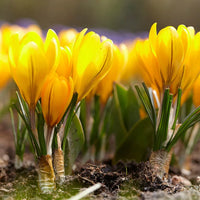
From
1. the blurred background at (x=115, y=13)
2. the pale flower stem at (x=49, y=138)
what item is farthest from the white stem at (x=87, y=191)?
the blurred background at (x=115, y=13)

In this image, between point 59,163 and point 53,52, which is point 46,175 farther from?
point 53,52

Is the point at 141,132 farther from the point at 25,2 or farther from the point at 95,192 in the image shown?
the point at 25,2

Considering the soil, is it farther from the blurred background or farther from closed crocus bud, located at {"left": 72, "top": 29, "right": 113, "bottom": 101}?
the blurred background

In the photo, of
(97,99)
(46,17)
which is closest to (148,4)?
(46,17)

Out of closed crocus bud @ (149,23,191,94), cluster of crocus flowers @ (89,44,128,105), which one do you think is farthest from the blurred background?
closed crocus bud @ (149,23,191,94)

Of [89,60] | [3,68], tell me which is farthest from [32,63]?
[3,68]

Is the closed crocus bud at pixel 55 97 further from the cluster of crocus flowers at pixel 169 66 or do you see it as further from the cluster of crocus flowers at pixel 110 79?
the cluster of crocus flowers at pixel 110 79
